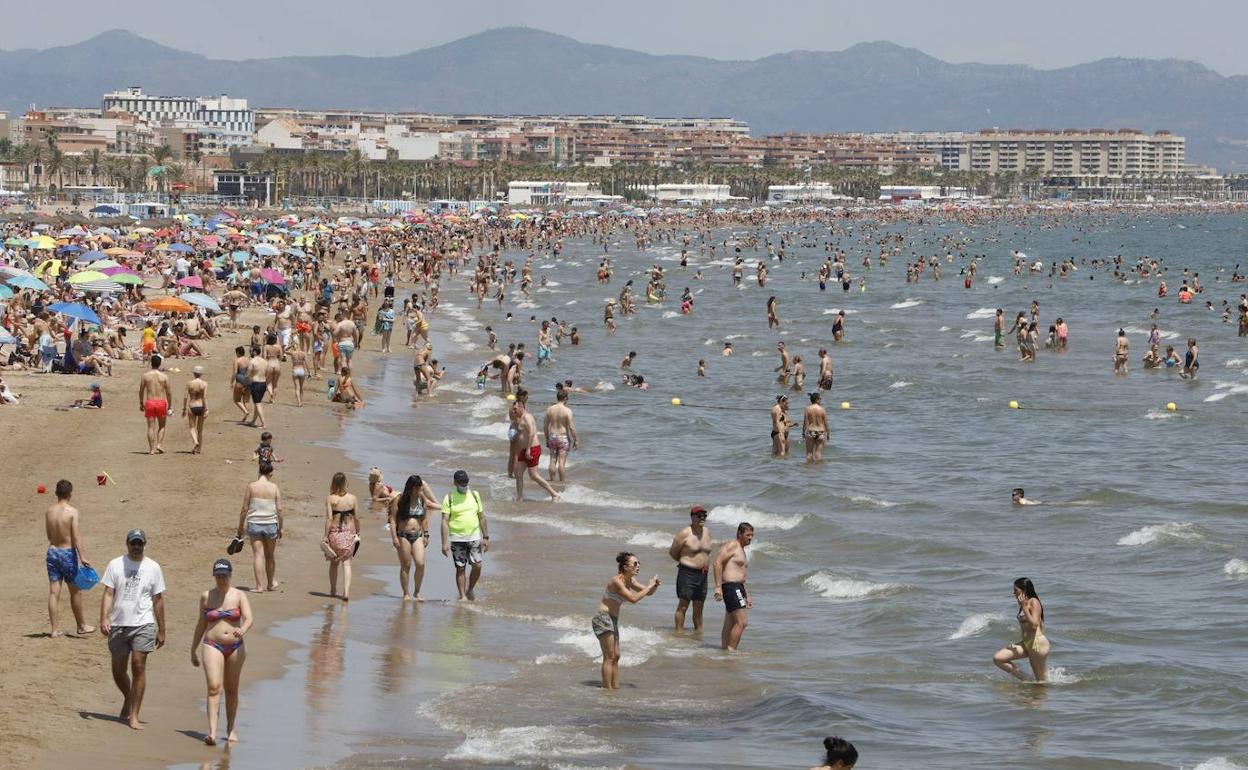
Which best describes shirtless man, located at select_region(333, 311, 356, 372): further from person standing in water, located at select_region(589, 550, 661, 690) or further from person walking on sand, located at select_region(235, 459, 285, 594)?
person standing in water, located at select_region(589, 550, 661, 690)

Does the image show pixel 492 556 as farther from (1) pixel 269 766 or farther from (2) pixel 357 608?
(1) pixel 269 766

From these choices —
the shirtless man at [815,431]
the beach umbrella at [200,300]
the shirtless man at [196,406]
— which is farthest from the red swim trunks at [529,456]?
the beach umbrella at [200,300]

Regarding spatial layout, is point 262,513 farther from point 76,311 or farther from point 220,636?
point 76,311

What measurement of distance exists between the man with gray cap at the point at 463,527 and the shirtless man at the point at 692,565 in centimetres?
159

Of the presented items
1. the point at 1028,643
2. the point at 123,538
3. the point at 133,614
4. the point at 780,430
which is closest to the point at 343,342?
the point at 780,430

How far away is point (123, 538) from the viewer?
15188 mm

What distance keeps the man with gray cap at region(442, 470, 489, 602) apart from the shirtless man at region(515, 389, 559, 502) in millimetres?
4740

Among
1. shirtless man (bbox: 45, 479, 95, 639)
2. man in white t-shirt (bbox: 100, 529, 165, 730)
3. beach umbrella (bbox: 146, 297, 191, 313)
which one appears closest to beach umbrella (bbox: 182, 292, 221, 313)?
beach umbrella (bbox: 146, 297, 191, 313)

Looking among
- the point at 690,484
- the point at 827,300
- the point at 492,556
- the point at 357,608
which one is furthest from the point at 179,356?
the point at 827,300

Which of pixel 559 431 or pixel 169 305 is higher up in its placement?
pixel 169 305

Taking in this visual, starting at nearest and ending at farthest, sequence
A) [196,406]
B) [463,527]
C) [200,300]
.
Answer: [463,527] → [196,406] → [200,300]

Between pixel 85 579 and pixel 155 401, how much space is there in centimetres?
801

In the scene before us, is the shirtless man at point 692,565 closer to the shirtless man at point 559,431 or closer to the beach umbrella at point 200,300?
the shirtless man at point 559,431

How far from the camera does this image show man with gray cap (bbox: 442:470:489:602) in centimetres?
1397
